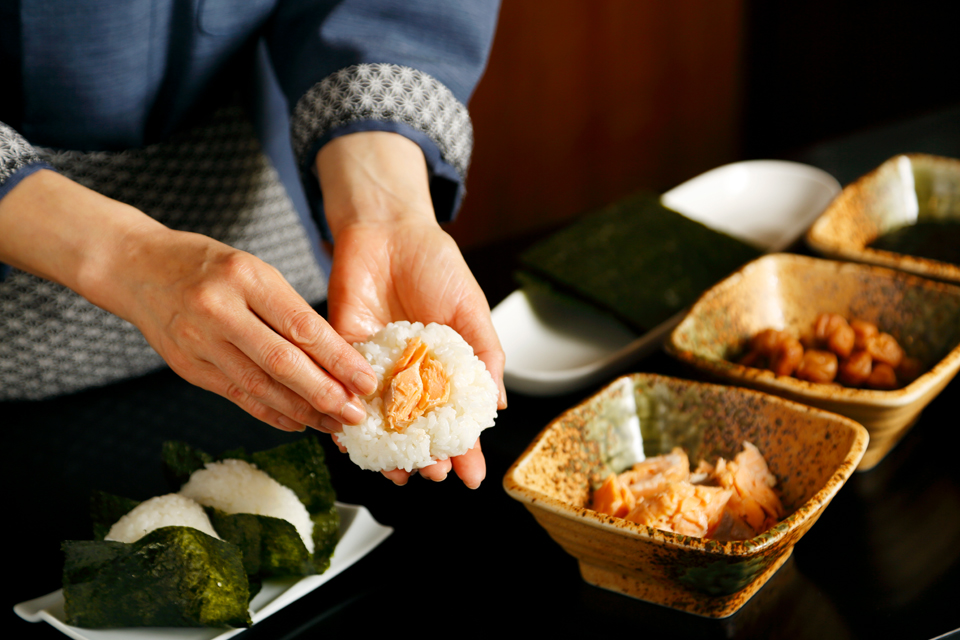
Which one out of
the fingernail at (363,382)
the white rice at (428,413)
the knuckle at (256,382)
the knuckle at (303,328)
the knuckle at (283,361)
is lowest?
the white rice at (428,413)

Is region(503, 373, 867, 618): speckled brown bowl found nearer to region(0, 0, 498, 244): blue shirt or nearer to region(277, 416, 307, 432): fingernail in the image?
region(277, 416, 307, 432): fingernail

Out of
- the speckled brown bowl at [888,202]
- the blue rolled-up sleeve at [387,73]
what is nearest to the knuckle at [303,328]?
the blue rolled-up sleeve at [387,73]

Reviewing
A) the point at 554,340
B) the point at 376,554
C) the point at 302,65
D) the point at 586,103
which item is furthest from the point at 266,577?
the point at 586,103

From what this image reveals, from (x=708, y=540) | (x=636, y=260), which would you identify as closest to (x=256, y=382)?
(x=708, y=540)

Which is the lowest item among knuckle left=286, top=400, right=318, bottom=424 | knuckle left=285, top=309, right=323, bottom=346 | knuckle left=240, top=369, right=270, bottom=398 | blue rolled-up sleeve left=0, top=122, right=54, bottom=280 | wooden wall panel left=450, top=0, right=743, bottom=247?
wooden wall panel left=450, top=0, right=743, bottom=247

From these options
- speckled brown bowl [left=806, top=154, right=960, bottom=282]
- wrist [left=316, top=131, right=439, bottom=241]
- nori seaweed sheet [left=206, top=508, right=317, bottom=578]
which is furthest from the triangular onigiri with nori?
speckled brown bowl [left=806, top=154, right=960, bottom=282]

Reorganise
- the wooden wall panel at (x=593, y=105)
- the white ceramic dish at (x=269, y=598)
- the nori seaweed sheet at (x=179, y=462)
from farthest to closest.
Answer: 1. the wooden wall panel at (x=593, y=105)
2. the nori seaweed sheet at (x=179, y=462)
3. the white ceramic dish at (x=269, y=598)

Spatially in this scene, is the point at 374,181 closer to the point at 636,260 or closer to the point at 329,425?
the point at 329,425

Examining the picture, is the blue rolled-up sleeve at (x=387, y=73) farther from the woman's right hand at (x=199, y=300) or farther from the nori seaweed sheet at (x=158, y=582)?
the nori seaweed sheet at (x=158, y=582)
